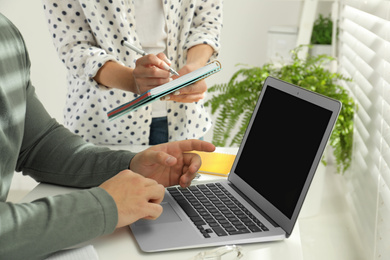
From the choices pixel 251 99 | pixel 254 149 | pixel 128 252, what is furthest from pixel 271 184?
pixel 251 99

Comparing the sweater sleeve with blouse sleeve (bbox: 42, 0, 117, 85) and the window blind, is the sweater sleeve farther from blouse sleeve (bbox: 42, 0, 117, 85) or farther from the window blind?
the window blind

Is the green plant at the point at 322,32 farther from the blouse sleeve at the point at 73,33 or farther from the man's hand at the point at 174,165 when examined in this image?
the man's hand at the point at 174,165

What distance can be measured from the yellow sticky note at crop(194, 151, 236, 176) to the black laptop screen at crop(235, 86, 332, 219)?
0.38 ft

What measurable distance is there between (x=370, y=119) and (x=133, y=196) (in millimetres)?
1122

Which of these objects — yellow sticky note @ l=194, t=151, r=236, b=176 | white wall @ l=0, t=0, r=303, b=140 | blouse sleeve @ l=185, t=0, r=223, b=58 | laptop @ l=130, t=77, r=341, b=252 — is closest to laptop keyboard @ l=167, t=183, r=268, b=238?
laptop @ l=130, t=77, r=341, b=252

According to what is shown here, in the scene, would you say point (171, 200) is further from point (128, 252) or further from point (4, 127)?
point (4, 127)

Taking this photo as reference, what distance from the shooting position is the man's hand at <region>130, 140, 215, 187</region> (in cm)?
99

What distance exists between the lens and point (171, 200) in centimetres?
96

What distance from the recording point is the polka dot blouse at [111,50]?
1.31 metres

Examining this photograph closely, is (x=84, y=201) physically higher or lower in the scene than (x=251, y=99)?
higher


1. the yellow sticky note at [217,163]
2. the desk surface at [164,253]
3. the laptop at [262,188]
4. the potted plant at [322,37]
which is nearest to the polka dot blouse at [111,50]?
the yellow sticky note at [217,163]

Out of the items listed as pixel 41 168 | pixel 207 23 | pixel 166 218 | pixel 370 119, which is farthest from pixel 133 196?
pixel 370 119

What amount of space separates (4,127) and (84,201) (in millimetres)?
259

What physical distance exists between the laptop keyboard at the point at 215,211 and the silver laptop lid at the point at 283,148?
0.04 m
